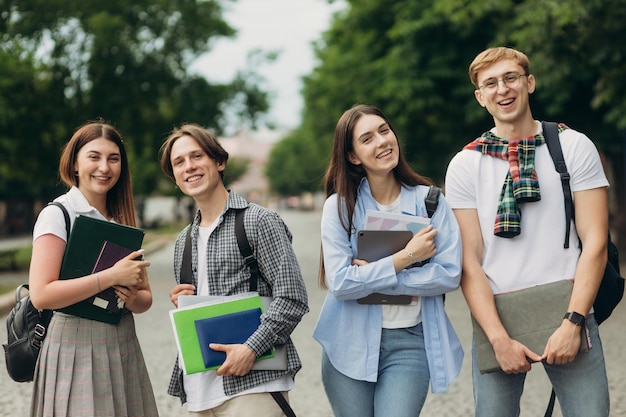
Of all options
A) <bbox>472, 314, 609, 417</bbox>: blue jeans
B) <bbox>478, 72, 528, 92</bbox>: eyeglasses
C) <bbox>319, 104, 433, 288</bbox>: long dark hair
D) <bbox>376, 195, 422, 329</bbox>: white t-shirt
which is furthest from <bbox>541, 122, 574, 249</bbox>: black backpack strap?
<bbox>376, 195, 422, 329</bbox>: white t-shirt

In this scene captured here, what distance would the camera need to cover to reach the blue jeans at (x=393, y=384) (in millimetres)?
2943

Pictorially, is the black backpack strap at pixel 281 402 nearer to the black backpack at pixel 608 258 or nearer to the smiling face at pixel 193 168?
the smiling face at pixel 193 168

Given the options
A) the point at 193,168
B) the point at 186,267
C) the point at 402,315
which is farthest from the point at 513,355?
the point at 193,168

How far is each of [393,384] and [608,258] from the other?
3.23 feet

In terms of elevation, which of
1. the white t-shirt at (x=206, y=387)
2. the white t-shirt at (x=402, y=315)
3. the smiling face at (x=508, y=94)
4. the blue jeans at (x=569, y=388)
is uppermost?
the smiling face at (x=508, y=94)

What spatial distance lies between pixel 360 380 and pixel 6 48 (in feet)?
44.6

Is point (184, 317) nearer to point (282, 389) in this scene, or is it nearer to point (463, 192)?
point (282, 389)

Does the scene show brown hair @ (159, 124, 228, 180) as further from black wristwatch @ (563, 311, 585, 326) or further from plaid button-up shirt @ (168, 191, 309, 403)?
black wristwatch @ (563, 311, 585, 326)

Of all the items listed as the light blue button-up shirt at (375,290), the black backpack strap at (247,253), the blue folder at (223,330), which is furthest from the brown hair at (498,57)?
the blue folder at (223,330)

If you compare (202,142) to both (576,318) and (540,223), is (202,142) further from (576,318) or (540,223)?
(576,318)

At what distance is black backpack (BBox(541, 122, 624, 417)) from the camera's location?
9.54 ft

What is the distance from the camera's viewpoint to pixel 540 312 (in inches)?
114

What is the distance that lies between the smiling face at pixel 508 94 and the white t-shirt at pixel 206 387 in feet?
3.85

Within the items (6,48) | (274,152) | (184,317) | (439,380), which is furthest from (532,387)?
(274,152)
